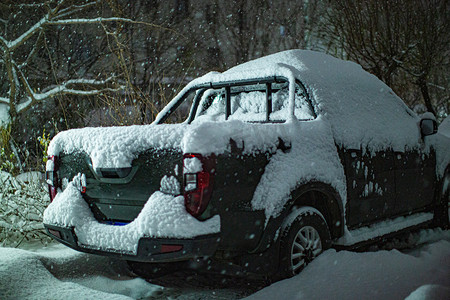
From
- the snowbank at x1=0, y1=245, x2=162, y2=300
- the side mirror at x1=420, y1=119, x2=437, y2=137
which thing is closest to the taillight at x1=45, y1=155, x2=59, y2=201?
the snowbank at x1=0, y1=245, x2=162, y2=300

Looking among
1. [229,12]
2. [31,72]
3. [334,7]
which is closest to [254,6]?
[229,12]

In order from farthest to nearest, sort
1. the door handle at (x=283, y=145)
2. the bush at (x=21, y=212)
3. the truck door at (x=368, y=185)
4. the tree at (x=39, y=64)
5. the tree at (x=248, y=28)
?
1. the tree at (x=248, y=28)
2. the tree at (x=39, y=64)
3. the bush at (x=21, y=212)
4. the truck door at (x=368, y=185)
5. the door handle at (x=283, y=145)

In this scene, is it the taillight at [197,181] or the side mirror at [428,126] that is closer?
the taillight at [197,181]

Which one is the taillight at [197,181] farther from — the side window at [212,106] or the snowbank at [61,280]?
the side window at [212,106]

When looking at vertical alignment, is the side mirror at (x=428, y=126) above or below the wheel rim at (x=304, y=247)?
above

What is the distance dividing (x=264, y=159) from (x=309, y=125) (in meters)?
0.72

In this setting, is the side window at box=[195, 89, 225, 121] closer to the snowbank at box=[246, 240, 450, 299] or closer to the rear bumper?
the snowbank at box=[246, 240, 450, 299]

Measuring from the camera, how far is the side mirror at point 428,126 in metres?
5.43

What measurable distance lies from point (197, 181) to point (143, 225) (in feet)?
1.49

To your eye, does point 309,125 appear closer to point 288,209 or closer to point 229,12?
point 288,209

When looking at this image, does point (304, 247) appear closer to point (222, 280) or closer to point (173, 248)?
point (222, 280)

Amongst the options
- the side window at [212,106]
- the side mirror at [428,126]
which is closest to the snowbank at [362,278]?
the side mirror at [428,126]

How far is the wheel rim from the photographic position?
3728 mm

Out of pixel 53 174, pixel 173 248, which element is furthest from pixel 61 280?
pixel 173 248
